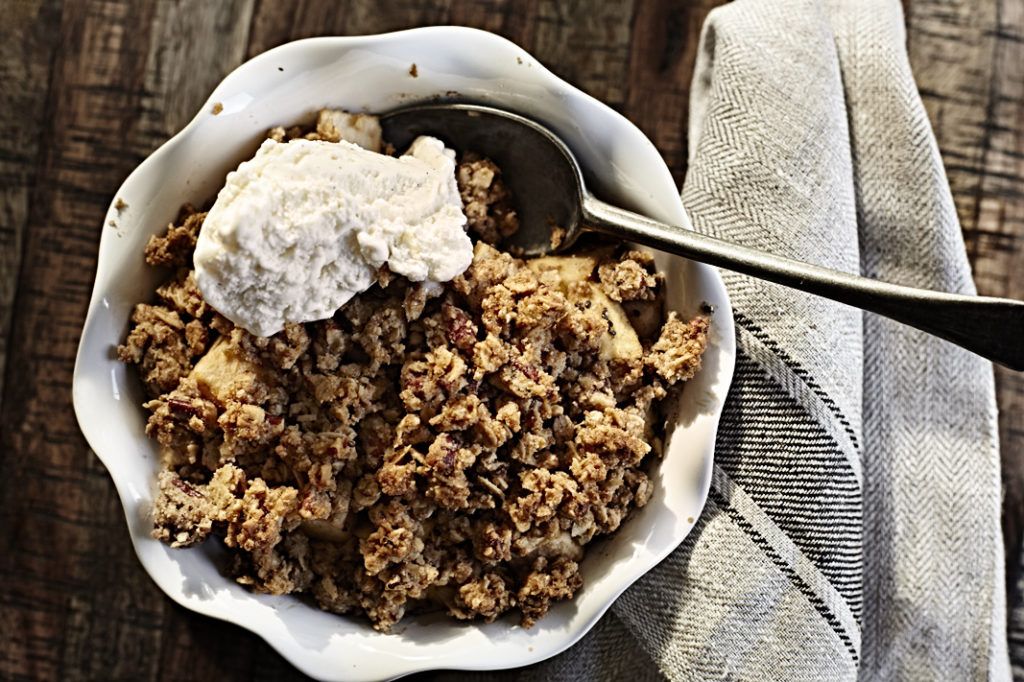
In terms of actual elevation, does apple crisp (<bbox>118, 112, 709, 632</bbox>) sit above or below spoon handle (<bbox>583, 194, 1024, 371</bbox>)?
below

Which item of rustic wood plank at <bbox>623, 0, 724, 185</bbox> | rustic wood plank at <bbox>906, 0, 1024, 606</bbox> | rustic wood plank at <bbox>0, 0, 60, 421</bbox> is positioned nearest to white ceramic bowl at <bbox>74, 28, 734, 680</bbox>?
rustic wood plank at <bbox>623, 0, 724, 185</bbox>

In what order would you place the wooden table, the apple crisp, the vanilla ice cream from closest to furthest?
the vanilla ice cream
the apple crisp
the wooden table

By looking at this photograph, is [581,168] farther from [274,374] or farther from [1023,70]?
[1023,70]

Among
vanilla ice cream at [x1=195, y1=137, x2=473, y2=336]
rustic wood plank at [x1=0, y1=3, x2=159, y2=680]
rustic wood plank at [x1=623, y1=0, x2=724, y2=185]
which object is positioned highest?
rustic wood plank at [x1=623, y1=0, x2=724, y2=185]

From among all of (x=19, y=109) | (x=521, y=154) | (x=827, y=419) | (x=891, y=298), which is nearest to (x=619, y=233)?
(x=521, y=154)

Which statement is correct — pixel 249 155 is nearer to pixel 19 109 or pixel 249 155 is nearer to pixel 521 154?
pixel 521 154

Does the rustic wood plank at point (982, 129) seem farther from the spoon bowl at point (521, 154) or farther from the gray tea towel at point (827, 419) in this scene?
the spoon bowl at point (521, 154)

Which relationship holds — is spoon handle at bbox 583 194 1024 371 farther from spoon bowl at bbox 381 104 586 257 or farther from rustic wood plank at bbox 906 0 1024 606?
rustic wood plank at bbox 906 0 1024 606

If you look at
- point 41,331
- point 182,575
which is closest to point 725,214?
point 182,575
